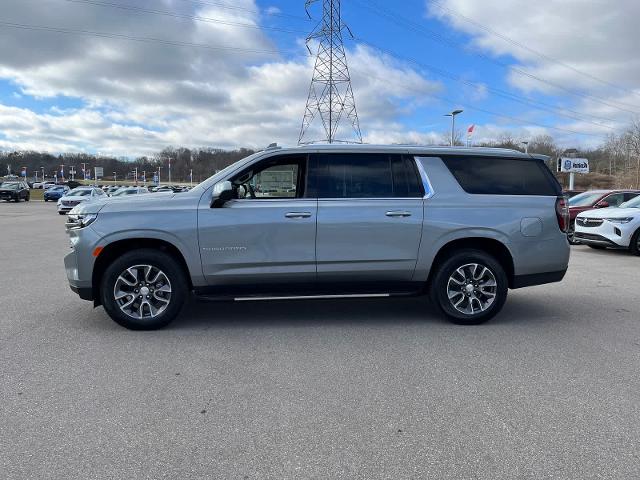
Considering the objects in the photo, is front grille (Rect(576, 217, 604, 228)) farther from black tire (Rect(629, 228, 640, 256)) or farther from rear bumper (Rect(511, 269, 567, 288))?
rear bumper (Rect(511, 269, 567, 288))

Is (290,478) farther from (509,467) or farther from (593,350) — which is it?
(593,350)

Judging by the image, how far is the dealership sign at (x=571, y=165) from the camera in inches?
1313

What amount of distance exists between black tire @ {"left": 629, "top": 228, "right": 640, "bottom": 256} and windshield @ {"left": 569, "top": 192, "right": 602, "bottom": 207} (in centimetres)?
340

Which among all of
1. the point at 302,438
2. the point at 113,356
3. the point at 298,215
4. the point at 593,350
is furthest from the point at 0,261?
the point at 593,350

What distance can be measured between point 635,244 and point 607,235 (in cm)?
62

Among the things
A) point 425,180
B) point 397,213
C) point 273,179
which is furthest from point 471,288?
point 273,179

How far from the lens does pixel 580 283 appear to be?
8.40 meters

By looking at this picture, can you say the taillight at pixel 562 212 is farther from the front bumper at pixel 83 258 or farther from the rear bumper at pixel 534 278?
the front bumper at pixel 83 258

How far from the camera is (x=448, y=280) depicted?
565cm

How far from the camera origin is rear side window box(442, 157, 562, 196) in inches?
227

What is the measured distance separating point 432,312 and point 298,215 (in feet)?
7.20

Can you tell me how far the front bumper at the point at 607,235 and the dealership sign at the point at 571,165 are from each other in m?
22.4

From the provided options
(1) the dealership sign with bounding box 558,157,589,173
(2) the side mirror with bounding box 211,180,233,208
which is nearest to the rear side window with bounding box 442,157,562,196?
(2) the side mirror with bounding box 211,180,233,208

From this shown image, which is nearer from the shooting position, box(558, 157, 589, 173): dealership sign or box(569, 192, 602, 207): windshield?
box(569, 192, 602, 207): windshield
